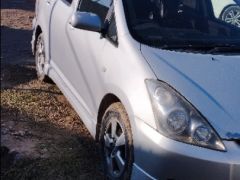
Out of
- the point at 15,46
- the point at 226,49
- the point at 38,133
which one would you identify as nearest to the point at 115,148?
the point at 226,49

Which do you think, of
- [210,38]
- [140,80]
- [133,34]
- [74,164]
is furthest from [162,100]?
[74,164]

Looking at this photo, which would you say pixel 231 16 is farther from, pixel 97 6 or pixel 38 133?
pixel 38 133

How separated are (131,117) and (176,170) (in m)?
0.52

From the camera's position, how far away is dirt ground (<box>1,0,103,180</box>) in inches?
156

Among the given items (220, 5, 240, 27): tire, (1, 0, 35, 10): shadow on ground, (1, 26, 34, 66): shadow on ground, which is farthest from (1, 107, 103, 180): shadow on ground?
(1, 0, 35, 10): shadow on ground

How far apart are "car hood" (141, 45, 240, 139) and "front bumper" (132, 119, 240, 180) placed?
15 cm

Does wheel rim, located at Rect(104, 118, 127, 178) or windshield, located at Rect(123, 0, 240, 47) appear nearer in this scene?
wheel rim, located at Rect(104, 118, 127, 178)

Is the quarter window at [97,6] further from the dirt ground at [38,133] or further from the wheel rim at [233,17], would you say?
the dirt ground at [38,133]

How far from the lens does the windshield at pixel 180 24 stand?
368 centimetres

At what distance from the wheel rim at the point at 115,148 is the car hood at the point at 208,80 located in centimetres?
56

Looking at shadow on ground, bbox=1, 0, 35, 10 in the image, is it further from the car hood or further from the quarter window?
the car hood

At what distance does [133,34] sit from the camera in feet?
11.9

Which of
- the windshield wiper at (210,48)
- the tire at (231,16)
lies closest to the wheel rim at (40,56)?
the tire at (231,16)

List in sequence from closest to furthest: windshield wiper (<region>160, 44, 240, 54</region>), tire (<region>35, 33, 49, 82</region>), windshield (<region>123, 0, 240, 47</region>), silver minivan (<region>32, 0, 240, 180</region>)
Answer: silver minivan (<region>32, 0, 240, 180</region>) < windshield wiper (<region>160, 44, 240, 54</region>) < windshield (<region>123, 0, 240, 47</region>) < tire (<region>35, 33, 49, 82</region>)
